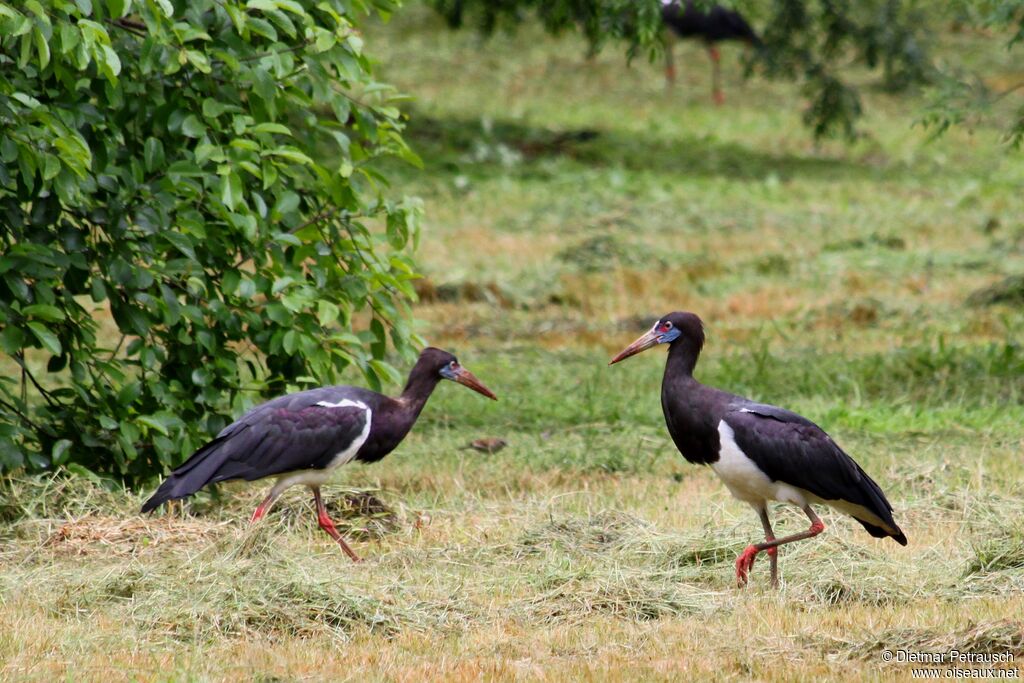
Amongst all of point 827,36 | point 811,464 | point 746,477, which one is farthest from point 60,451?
point 827,36

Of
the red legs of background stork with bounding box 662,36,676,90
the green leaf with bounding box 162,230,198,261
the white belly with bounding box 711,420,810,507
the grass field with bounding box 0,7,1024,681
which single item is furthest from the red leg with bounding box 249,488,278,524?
the red legs of background stork with bounding box 662,36,676,90

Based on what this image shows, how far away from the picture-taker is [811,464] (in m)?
7.71

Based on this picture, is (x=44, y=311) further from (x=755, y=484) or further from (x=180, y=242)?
(x=755, y=484)

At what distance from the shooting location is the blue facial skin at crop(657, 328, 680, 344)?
845cm

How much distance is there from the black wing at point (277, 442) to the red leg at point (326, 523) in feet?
0.89

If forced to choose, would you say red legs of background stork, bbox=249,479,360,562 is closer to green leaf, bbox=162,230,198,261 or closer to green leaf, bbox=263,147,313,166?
green leaf, bbox=162,230,198,261

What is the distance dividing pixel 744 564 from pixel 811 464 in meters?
0.60

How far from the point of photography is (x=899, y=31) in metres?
22.7

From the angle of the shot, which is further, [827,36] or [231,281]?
[827,36]

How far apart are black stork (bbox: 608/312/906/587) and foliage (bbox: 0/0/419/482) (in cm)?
215

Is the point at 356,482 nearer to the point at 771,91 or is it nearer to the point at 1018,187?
the point at 1018,187

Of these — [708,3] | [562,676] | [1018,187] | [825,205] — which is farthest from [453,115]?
[562,676]

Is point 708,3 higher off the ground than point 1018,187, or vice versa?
point 708,3

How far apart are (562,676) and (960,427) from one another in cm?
585
